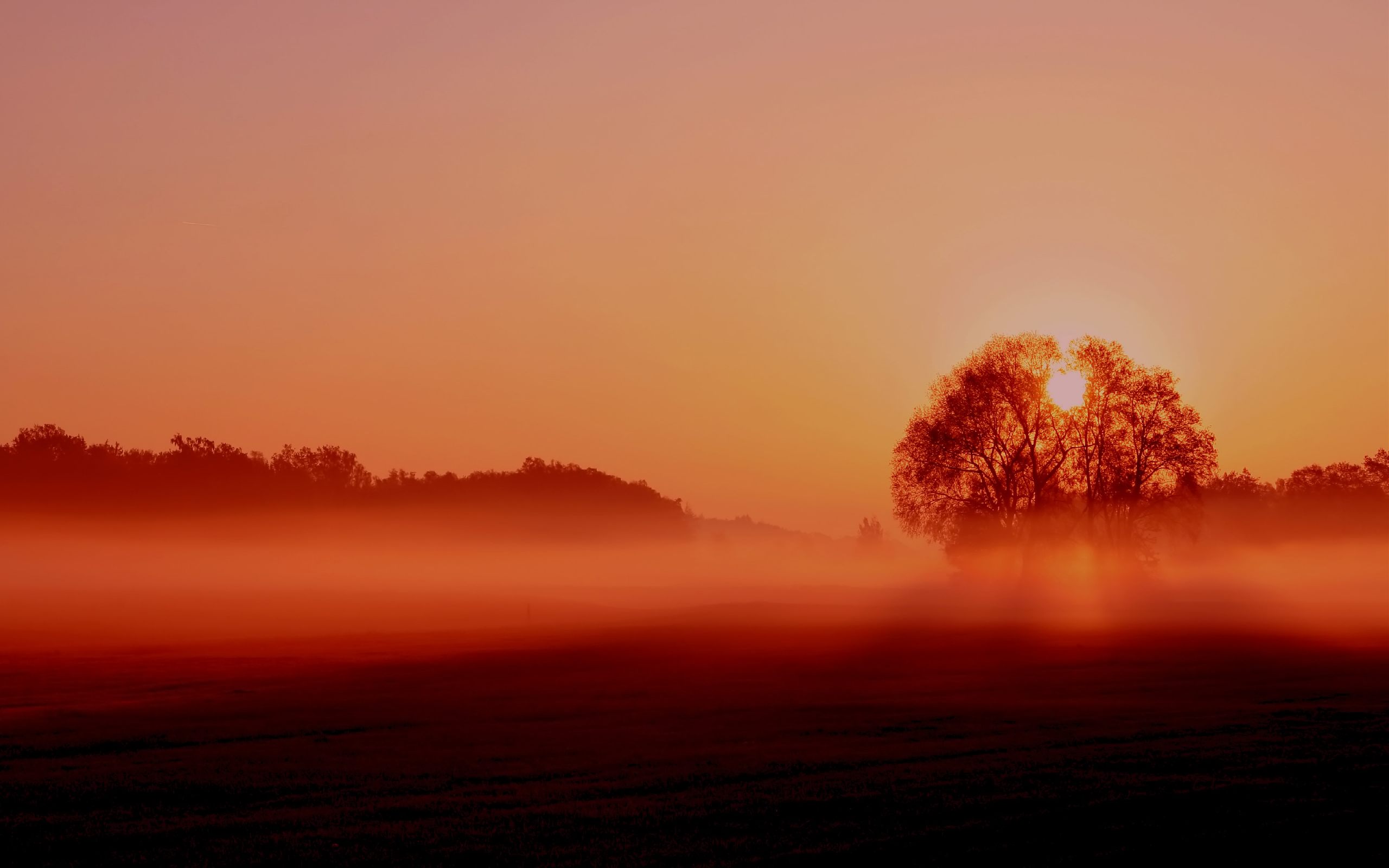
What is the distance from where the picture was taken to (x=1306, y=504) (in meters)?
154

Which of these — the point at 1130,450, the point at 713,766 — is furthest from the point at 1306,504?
the point at 713,766

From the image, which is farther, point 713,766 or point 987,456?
point 987,456

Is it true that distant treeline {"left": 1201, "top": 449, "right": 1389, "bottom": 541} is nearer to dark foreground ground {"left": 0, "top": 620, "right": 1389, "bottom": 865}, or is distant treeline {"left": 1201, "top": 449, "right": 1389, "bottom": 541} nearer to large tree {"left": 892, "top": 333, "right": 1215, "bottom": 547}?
large tree {"left": 892, "top": 333, "right": 1215, "bottom": 547}

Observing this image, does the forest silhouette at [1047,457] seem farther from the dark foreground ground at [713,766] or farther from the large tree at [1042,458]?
the dark foreground ground at [713,766]

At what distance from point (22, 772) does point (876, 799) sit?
17792 millimetres

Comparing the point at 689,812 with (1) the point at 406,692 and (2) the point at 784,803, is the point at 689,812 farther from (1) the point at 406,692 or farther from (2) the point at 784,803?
(1) the point at 406,692

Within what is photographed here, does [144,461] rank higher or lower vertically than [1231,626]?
higher

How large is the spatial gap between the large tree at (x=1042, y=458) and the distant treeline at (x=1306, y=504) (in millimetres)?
60119

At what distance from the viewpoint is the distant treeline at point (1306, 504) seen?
5827 inches

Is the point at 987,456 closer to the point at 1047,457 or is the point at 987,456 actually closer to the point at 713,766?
the point at 1047,457

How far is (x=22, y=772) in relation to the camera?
27516 mm

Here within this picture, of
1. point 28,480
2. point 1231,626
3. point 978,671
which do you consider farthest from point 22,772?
point 28,480

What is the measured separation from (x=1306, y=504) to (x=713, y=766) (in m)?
145

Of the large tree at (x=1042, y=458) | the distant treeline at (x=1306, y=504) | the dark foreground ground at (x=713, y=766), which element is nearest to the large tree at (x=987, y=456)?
the large tree at (x=1042, y=458)
